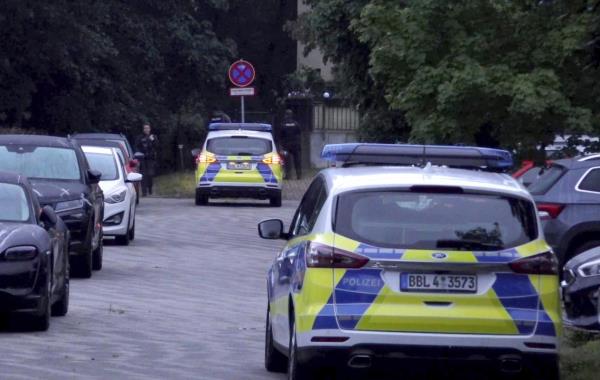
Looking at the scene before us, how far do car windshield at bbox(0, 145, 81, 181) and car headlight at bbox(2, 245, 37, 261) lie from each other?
247 inches

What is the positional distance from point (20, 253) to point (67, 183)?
6236 mm

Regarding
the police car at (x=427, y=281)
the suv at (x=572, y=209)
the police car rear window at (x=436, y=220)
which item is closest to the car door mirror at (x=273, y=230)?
the police car at (x=427, y=281)

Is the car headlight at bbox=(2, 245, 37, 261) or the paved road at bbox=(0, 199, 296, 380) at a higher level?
the car headlight at bbox=(2, 245, 37, 261)

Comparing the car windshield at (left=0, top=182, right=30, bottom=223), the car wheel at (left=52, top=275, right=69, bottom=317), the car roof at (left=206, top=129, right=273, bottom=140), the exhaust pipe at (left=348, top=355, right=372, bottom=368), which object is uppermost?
the car windshield at (left=0, top=182, right=30, bottom=223)

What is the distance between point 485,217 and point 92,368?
366 centimetres

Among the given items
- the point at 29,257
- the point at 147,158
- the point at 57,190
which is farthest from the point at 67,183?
the point at 147,158

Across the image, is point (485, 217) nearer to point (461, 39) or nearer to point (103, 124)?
point (461, 39)

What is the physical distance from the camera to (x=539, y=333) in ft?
30.3

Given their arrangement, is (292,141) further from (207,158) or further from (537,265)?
(537,265)

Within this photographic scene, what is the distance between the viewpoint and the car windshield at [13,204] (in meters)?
14.1

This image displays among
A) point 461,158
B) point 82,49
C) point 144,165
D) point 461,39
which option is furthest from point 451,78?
point 82,49

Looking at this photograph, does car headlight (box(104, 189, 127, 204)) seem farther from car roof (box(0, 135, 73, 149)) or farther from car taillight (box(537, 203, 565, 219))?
car taillight (box(537, 203, 565, 219))

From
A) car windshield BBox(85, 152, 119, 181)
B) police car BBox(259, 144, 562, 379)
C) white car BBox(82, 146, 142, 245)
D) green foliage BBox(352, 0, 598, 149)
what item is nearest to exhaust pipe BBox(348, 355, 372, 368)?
police car BBox(259, 144, 562, 379)

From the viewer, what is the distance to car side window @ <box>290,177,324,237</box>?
10.2 metres
